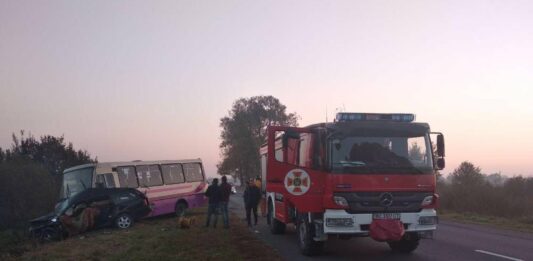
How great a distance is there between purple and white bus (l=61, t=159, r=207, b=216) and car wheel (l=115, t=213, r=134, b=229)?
1.63 m

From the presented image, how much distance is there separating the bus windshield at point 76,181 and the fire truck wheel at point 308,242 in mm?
13333

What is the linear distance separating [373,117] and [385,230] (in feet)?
7.72

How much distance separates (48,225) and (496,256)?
15.0 metres

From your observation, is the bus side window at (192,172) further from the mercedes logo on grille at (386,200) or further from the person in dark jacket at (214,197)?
the mercedes logo on grille at (386,200)

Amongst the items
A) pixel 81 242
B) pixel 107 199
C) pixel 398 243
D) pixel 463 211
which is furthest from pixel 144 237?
pixel 463 211

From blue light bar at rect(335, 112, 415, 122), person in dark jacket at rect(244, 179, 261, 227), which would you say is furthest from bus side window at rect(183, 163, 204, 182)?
blue light bar at rect(335, 112, 415, 122)

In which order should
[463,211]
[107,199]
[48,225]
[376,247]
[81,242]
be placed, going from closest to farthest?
[376,247], [81,242], [48,225], [107,199], [463,211]

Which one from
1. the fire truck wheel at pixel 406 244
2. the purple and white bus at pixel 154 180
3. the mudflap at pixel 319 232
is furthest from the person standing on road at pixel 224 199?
the mudflap at pixel 319 232

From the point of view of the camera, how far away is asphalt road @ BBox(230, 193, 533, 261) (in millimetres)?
11461

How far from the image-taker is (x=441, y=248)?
12766 mm

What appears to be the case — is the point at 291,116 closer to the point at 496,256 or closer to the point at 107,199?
the point at 107,199

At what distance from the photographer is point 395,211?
35.3 ft

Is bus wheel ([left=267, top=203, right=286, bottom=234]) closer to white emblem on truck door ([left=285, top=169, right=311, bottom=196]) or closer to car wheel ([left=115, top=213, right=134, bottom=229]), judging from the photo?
white emblem on truck door ([left=285, top=169, right=311, bottom=196])

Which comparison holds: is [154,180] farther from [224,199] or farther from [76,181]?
[224,199]
